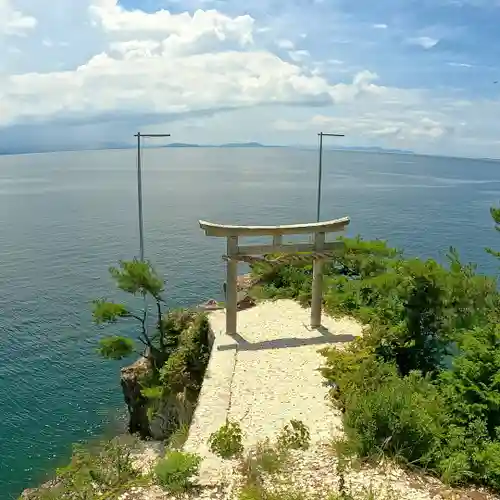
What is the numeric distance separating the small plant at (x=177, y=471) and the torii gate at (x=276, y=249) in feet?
21.4

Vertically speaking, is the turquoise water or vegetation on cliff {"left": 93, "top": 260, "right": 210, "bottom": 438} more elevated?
vegetation on cliff {"left": 93, "top": 260, "right": 210, "bottom": 438}

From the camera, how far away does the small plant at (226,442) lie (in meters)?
9.89

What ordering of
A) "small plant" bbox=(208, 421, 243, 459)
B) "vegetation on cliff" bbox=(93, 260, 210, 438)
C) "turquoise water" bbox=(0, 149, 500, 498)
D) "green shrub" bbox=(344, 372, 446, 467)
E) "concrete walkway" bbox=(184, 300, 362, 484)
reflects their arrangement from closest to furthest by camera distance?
"green shrub" bbox=(344, 372, 446, 467) → "small plant" bbox=(208, 421, 243, 459) → "concrete walkway" bbox=(184, 300, 362, 484) → "vegetation on cliff" bbox=(93, 260, 210, 438) → "turquoise water" bbox=(0, 149, 500, 498)

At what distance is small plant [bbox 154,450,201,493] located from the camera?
8.80m

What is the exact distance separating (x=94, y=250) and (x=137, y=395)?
2718cm

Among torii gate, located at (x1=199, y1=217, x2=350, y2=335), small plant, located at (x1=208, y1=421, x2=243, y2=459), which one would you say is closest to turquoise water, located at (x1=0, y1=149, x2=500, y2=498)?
torii gate, located at (x1=199, y1=217, x2=350, y2=335)

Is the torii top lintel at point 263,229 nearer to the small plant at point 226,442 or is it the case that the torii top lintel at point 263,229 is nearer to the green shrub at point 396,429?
the small plant at point 226,442

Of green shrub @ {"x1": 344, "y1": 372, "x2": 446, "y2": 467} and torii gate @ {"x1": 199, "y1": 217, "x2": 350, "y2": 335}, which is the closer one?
green shrub @ {"x1": 344, "y1": 372, "x2": 446, "y2": 467}

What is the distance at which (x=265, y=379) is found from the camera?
13109 millimetres

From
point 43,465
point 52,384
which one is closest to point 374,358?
point 43,465

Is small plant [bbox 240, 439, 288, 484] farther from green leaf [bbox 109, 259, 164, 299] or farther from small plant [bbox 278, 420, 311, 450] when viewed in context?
green leaf [bbox 109, 259, 164, 299]

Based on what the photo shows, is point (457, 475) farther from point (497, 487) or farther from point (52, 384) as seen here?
point (52, 384)

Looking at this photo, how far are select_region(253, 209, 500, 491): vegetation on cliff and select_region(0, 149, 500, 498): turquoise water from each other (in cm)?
1035

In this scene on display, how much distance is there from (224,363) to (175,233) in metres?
36.8
